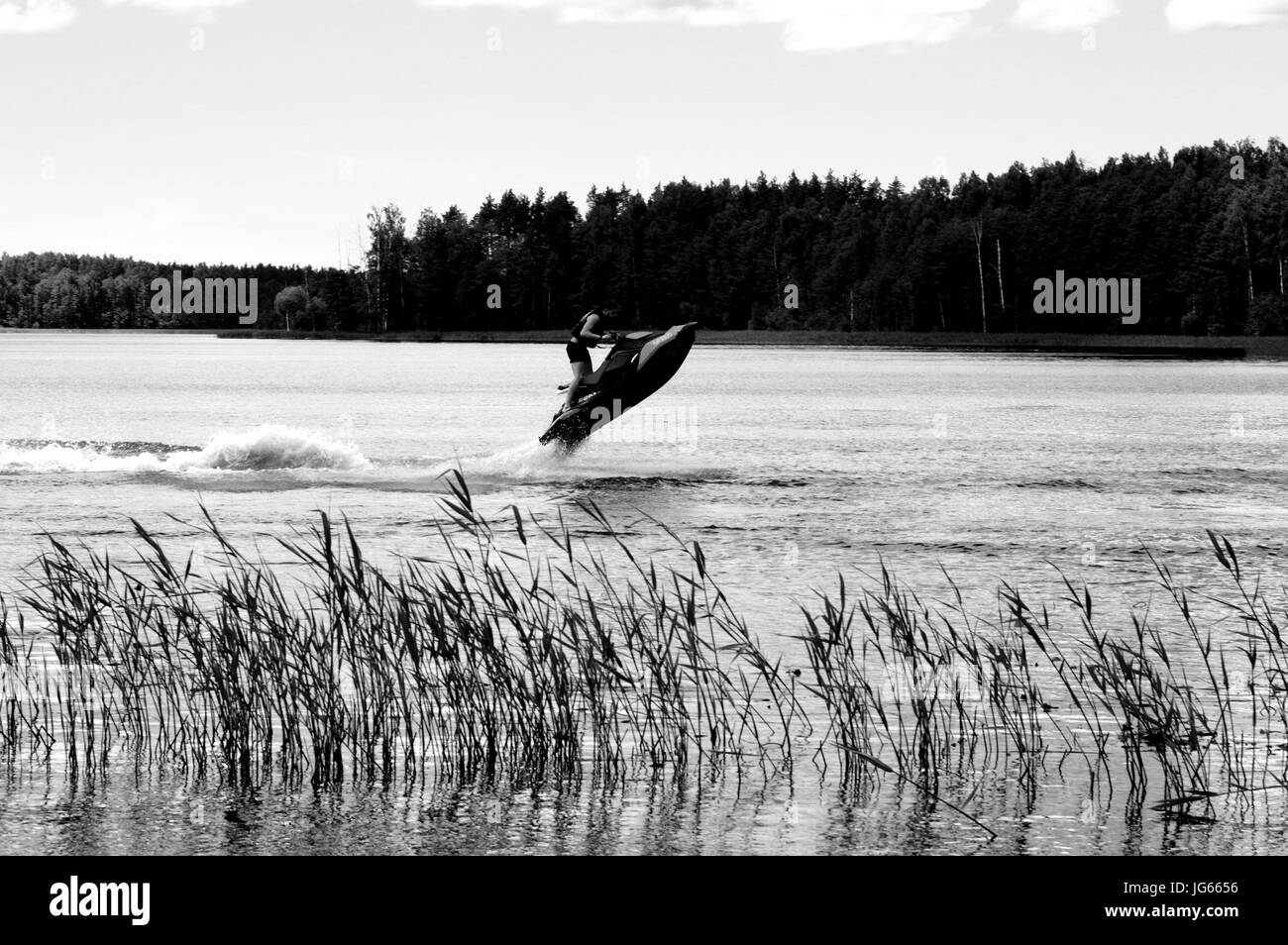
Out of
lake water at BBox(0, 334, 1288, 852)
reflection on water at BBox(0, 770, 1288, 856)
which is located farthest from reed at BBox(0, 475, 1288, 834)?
lake water at BBox(0, 334, 1288, 852)

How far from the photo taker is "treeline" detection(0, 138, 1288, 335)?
135625mm

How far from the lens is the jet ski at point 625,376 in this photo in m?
31.7

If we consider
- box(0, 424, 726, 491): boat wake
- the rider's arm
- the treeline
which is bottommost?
box(0, 424, 726, 491): boat wake

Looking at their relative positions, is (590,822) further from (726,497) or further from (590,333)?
(590,333)

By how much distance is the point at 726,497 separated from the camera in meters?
29.8

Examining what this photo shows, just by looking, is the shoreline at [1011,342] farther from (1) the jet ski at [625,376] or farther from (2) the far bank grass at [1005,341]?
(1) the jet ski at [625,376]

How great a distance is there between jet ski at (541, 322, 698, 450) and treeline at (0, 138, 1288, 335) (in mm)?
99246

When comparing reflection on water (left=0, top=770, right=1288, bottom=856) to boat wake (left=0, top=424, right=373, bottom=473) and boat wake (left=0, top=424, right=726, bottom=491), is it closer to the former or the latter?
boat wake (left=0, top=424, right=726, bottom=491)

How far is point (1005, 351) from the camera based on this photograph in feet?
449

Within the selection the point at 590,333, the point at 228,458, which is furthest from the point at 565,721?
the point at 228,458

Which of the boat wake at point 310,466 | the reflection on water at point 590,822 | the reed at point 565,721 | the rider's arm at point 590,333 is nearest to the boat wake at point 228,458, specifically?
the boat wake at point 310,466

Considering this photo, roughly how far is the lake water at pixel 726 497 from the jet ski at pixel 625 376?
1.30 metres
